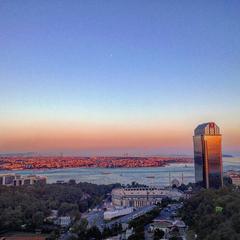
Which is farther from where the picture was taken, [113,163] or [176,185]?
[113,163]

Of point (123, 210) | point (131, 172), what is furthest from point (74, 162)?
point (123, 210)

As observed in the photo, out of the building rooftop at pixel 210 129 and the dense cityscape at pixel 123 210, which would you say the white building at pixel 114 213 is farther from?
the building rooftop at pixel 210 129

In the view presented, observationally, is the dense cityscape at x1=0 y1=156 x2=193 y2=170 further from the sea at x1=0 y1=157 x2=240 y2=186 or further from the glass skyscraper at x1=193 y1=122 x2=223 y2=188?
the glass skyscraper at x1=193 y1=122 x2=223 y2=188

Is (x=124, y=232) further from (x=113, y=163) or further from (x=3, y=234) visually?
(x=113, y=163)

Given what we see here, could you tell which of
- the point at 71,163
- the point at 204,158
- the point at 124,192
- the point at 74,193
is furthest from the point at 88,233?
the point at 71,163

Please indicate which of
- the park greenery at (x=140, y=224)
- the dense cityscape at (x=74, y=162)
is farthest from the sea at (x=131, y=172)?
the park greenery at (x=140, y=224)

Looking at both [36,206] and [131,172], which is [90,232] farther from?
[131,172]

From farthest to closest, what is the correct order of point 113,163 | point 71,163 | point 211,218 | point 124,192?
point 113,163, point 71,163, point 124,192, point 211,218
